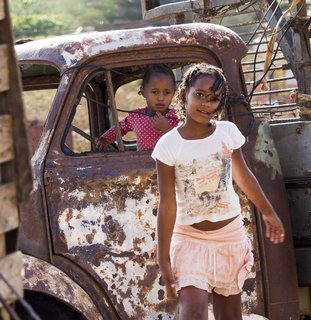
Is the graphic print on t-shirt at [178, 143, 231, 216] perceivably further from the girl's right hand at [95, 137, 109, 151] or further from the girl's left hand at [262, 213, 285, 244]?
the girl's right hand at [95, 137, 109, 151]

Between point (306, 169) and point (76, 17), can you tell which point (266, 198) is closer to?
point (306, 169)

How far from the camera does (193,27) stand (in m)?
4.90

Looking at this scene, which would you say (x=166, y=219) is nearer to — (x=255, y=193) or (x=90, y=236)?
(x=255, y=193)

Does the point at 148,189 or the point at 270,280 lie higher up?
the point at 148,189

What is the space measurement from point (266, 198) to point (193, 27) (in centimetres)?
96

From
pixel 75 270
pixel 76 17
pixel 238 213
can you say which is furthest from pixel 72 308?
pixel 76 17

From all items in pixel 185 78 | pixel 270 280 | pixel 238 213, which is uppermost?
pixel 185 78

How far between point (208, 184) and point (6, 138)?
1.53 metres

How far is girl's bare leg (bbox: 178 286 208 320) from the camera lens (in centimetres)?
419

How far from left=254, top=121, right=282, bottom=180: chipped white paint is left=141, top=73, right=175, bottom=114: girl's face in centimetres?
47

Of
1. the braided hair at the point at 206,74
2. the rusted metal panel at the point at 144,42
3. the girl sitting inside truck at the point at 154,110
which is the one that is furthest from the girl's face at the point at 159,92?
the braided hair at the point at 206,74

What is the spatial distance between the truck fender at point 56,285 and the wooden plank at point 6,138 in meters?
1.72

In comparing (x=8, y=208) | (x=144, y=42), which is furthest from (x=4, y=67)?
(x=144, y=42)

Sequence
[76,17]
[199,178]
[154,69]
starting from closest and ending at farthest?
1. [199,178]
2. [154,69]
3. [76,17]
